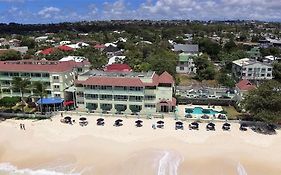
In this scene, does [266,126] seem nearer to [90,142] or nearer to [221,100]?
[221,100]

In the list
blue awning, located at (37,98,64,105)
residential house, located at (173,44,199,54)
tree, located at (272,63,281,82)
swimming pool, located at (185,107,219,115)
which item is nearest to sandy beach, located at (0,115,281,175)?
blue awning, located at (37,98,64,105)

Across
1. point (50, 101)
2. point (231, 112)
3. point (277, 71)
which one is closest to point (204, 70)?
point (277, 71)

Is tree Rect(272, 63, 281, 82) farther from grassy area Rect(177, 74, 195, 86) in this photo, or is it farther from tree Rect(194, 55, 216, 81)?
grassy area Rect(177, 74, 195, 86)

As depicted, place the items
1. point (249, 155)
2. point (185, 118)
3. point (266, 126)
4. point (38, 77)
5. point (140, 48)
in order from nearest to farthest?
point (249, 155) → point (266, 126) → point (185, 118) → point (38, 77) → point (140, 48)

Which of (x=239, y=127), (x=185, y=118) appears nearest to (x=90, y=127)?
(x=185, y=118)

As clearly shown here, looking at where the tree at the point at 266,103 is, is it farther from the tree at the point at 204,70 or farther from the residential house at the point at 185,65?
the residential house at the point at 185,65

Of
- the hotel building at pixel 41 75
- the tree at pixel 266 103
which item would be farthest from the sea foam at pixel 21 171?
the tree at pixel 266 103
